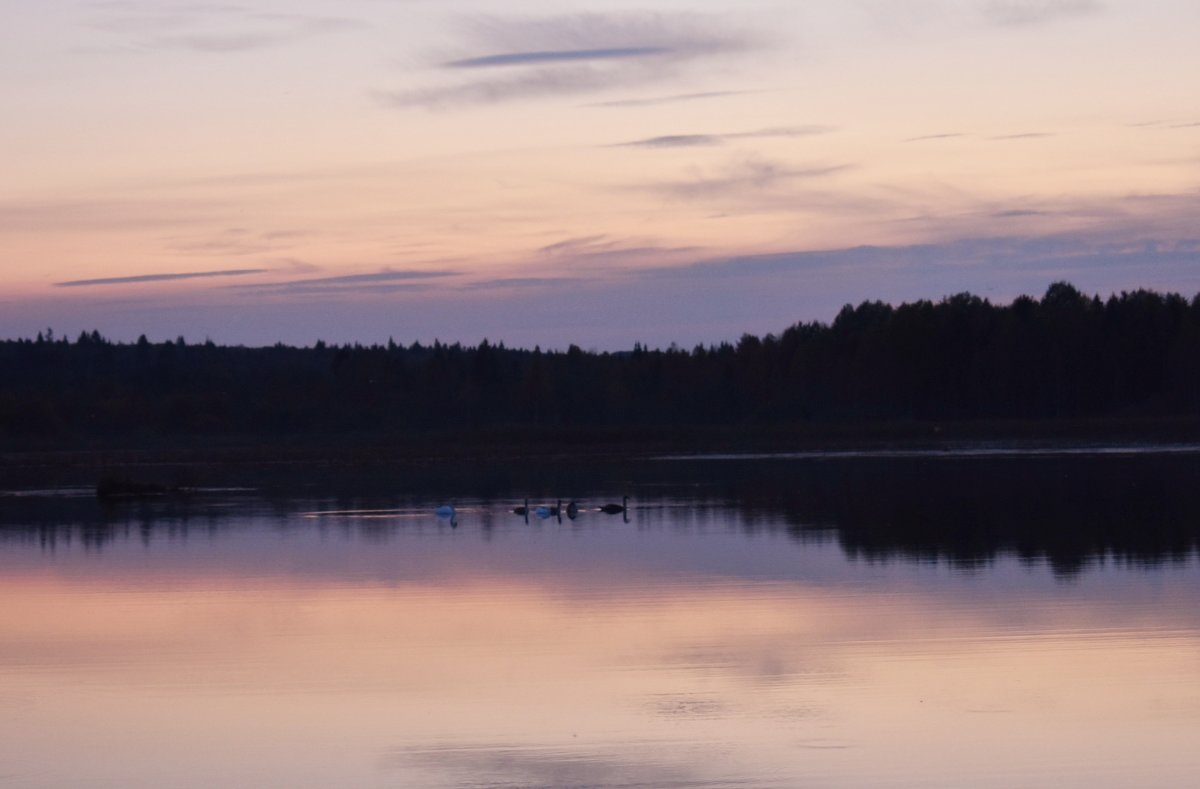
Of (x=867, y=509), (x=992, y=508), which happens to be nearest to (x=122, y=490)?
(x=867, y=509)

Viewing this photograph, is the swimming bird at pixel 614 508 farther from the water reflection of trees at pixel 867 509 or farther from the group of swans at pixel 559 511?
the water reflection of trees at pixel 867 509

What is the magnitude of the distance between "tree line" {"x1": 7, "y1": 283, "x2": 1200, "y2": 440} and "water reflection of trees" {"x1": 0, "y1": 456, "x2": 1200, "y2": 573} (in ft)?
141

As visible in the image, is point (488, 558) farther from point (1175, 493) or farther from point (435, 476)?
point (435, 476)

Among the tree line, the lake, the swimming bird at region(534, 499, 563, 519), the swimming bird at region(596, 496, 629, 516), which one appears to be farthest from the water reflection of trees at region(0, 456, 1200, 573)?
the tree line

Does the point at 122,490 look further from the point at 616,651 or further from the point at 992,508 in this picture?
the point at 616,651

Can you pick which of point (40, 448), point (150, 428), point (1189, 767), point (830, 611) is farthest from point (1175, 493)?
point (150, 428)

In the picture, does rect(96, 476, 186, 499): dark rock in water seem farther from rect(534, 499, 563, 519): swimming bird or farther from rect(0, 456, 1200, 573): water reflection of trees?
rect(534, 499, 563, 519): swimming bird

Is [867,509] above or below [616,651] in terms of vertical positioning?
above

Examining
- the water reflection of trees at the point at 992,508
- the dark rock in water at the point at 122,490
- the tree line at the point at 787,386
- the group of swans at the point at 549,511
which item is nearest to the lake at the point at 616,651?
the water reflection of trees at the point at 992,508

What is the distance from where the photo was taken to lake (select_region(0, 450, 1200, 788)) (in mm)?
12375

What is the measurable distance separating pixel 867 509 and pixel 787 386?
85.5 m

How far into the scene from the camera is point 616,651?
56.0 feet

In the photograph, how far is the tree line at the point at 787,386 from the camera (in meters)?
102

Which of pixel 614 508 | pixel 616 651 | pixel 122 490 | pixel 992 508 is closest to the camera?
pixel 616 651
